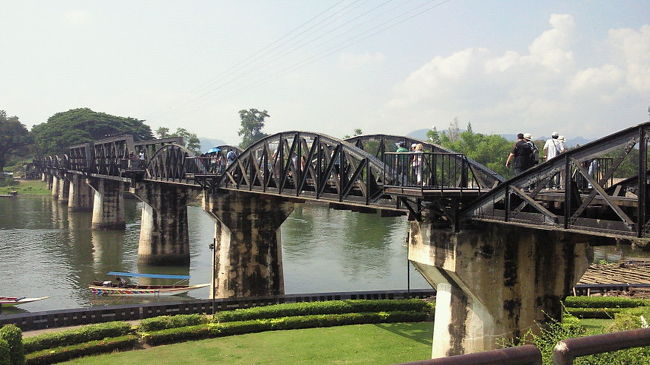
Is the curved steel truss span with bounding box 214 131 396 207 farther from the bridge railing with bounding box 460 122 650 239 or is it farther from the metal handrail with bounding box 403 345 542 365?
the metal handrail with bounding box 403 345 542 365

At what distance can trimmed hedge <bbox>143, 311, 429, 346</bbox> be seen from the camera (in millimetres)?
27141

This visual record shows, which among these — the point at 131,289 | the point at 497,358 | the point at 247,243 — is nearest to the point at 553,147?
the point at 497,358

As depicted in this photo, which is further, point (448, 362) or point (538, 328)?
point (538, 328)

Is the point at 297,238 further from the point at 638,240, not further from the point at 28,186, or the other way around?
the point at 28,186

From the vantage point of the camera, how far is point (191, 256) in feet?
197

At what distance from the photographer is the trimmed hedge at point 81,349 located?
2363 cm

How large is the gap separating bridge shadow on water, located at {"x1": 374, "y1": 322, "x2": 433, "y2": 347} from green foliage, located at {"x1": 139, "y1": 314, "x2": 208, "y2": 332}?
923cm

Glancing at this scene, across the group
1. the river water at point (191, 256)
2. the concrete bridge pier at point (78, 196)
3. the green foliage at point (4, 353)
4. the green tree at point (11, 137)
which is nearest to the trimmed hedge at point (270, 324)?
the green foliage at point (4, 353)

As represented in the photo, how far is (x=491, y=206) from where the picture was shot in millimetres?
16781

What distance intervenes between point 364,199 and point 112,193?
6317 cm

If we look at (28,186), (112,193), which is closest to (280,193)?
(112,193)

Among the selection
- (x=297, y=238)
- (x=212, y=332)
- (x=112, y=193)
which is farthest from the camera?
(x=112, y=193)

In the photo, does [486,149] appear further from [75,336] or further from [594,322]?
[75,336]

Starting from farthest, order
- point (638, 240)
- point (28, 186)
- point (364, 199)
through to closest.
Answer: point (28, 186) → point (364, 199) → point (638, 240)
